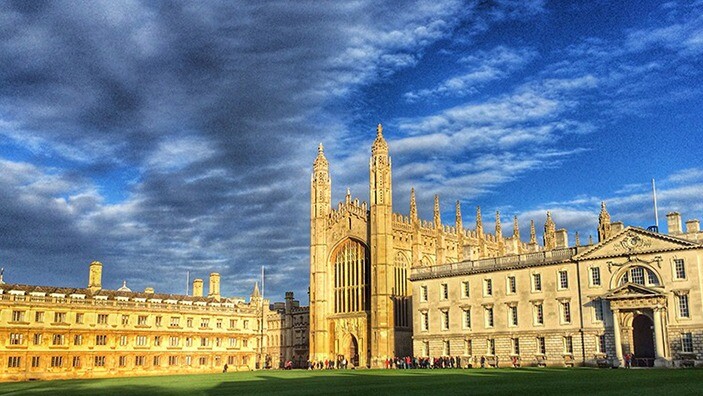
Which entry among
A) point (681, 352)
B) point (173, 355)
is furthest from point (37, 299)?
point (681, 352)

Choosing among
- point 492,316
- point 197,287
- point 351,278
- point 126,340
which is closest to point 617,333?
point 492,316

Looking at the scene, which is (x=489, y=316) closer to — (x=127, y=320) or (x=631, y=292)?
(x=631, y=292)

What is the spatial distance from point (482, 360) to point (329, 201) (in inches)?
1335

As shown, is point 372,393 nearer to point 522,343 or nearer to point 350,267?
point 522,343

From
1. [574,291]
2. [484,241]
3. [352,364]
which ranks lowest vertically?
[352,364]

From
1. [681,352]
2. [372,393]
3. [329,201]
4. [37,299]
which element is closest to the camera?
[372,393]

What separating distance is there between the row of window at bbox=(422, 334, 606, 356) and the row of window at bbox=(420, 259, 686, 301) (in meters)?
4.26

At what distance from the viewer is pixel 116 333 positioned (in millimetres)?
80500

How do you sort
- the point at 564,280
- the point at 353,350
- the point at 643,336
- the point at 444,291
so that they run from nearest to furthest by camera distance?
the point at 643,336
the point at 564,280
the point at 444,291
the point at 353,350

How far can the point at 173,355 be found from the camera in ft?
280

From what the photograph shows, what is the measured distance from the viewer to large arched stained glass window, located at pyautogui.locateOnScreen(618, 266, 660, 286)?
2315 inches

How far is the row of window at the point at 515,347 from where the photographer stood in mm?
61125

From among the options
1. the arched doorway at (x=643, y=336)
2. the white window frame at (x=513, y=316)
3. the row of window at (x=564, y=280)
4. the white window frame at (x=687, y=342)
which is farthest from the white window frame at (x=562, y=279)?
the white window frame at (x=687, y=342)

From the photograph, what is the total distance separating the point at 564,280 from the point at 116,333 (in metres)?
47.3
